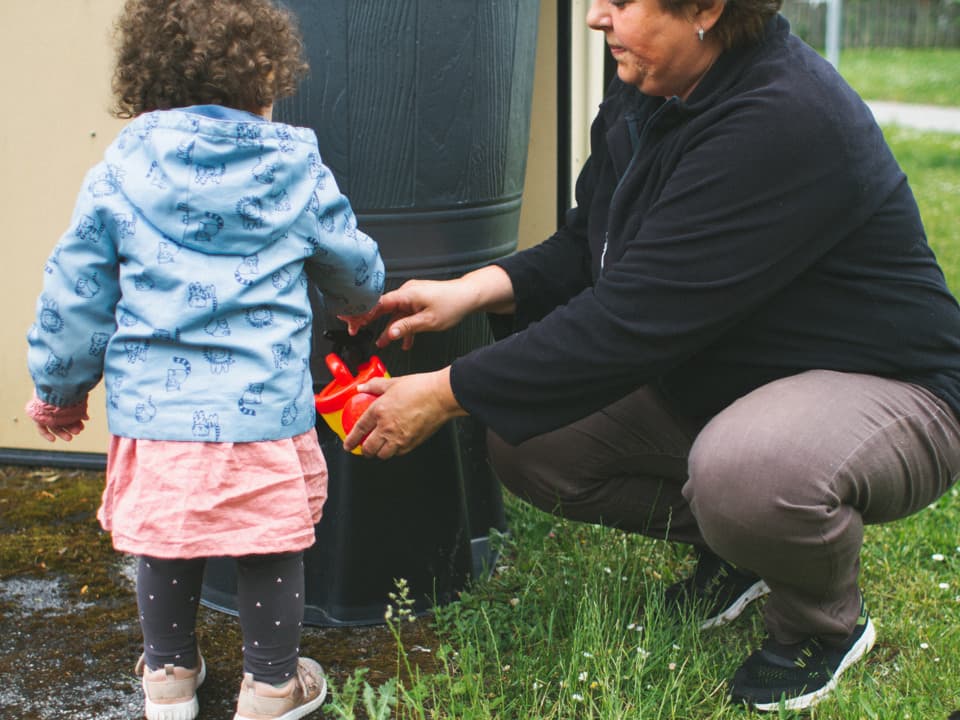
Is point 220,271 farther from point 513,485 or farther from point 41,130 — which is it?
point 41,130

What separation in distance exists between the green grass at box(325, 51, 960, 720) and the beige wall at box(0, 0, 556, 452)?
1.08 metres

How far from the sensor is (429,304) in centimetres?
218

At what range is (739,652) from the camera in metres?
2.15

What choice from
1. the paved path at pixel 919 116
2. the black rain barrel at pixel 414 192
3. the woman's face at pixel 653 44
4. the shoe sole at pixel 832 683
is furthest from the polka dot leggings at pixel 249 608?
the paved path at pixel 919 116

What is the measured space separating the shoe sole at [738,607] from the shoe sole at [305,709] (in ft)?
2.43

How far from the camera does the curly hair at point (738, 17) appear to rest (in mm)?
1865


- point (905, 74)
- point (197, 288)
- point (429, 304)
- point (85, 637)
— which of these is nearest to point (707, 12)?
point (429, 304)

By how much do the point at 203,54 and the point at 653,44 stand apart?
0.72 m

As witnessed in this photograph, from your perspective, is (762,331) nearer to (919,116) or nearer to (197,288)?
(197,288)

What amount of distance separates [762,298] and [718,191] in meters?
0.19

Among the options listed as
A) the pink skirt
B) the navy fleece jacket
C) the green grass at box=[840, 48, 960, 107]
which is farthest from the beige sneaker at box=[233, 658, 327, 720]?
the green grass at box=[840, 48, 960, 107]

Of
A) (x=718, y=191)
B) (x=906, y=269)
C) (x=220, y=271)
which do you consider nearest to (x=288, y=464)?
(x=220, y=271)

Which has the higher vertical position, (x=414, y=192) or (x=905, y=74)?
(x=414, y=192)

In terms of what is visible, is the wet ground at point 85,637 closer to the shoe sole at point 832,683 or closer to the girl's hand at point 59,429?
the girl's hand at point 59,429
